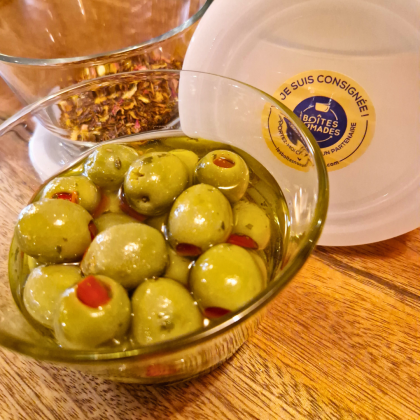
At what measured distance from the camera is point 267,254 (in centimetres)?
51

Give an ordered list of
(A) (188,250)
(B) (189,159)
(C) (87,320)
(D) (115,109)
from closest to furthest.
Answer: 1. (C) (87,320)
2. (A) (188,250)
3. (B) (189,159)
4. (D) (115,109)

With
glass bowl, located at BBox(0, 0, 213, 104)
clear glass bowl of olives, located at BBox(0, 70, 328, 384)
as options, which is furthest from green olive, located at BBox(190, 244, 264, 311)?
glass bowl, located at BBox(0, 0, 213, 104)

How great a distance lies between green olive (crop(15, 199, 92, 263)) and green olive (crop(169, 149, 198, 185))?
6.5 inches

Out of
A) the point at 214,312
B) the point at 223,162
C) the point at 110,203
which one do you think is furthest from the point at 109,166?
the point at 214,312

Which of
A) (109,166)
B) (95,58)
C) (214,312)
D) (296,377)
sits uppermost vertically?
(95,58)

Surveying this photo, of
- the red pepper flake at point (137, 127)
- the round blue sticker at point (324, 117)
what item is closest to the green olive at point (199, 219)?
the round blue sticker at point (324, 117)

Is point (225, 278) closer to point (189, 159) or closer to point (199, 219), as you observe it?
point (199, 219)

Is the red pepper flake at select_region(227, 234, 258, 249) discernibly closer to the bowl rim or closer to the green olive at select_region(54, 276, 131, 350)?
the green olive at select_region(54, 276, 131, 350)

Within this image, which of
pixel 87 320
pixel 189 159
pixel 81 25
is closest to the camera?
pixel 87 320

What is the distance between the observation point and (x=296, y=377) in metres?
0.52

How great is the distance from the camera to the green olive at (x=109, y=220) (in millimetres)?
511

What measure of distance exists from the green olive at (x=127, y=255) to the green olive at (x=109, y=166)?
139mm

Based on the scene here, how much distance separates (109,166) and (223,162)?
0.55 ft

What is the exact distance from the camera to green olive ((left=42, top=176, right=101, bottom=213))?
54 centimetres
